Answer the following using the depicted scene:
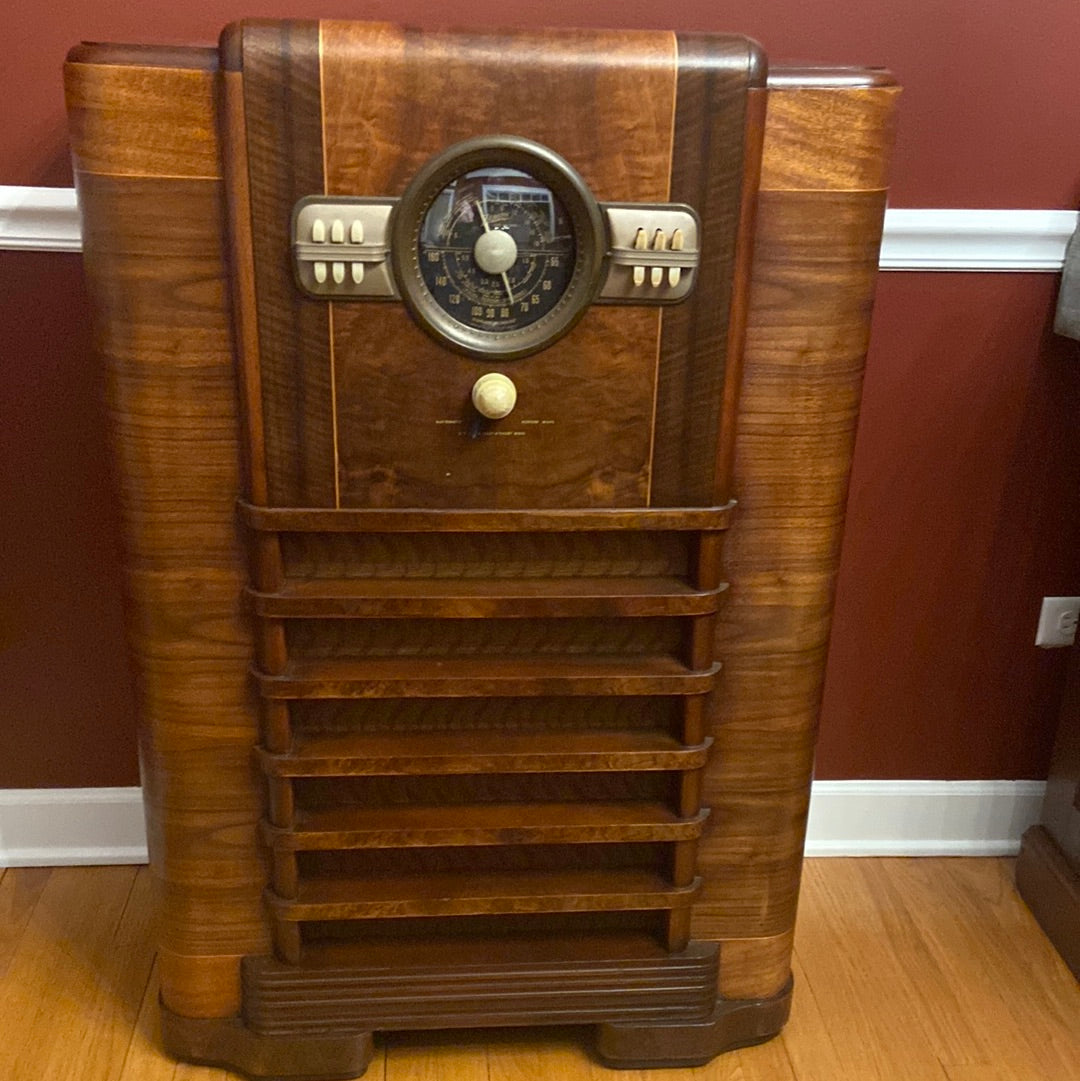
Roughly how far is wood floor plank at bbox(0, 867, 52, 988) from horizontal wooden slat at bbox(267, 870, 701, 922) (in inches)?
20.8

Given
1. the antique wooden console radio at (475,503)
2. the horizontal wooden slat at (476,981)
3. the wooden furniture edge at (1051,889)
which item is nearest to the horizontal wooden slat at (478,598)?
the antique wooden console radio at (475,503)

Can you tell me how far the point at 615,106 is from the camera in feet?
3.22

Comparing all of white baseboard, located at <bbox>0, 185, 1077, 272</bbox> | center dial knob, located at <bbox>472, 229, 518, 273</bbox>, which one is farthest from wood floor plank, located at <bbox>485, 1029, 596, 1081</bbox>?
white baseboard, located at <bbox>0, 185, 1077, 272</bbox>

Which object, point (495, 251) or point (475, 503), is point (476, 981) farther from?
point (495, 251)

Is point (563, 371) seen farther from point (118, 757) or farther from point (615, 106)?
point (118, 757)

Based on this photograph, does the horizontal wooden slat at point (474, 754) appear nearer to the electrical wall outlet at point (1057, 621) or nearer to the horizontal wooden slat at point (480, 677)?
the horizontal wooden slat at point (480, 677)

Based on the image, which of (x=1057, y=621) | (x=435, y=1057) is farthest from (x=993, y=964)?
(x=435, y=1057)

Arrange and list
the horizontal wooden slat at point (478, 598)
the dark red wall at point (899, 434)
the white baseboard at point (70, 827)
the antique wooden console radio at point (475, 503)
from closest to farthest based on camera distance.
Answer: the antique wooden console radio at point (475, 503) → the horizontal wooden slat at point (478, 598) → the dark red wall at point (899, 434) → the white baseboard at point (70, 827)

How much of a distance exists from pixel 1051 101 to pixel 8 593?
1460mm

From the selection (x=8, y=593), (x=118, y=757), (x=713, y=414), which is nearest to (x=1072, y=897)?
(x=713, y=414)

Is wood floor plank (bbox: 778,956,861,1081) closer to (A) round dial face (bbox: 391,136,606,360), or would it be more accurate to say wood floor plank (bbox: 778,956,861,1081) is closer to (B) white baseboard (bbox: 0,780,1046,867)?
(B) white baseboard (bbox: 0,780,1046,867)

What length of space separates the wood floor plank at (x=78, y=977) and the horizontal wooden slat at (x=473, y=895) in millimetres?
354

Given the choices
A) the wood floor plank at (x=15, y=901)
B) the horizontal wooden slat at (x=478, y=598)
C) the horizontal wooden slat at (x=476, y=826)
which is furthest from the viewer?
the wood floor plank at (x=15, y=901)

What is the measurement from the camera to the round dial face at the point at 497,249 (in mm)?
1005
